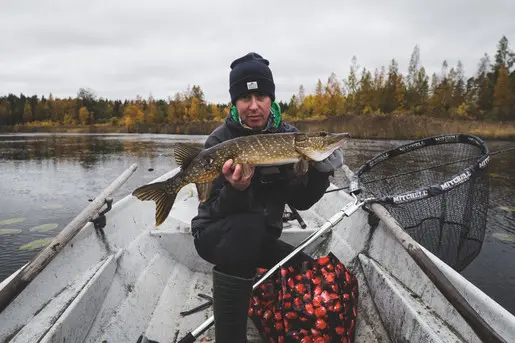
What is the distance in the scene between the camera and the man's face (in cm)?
243

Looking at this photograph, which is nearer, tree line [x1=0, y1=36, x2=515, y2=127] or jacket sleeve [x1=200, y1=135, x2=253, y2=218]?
jacket sleeve [x1=200, y1=135, x2=253, y2=218]

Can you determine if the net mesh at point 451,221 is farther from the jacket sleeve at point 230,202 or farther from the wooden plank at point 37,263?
the wooden plank at point 37,263

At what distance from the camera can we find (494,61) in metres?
67.2

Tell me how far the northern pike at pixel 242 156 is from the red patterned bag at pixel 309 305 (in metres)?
0.76

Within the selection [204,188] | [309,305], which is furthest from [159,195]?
[309,305]

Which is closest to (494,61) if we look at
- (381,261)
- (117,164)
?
(117,164)

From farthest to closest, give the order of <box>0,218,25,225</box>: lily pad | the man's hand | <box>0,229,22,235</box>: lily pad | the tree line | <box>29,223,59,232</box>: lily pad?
the tree line → <box>0,218,25,225</box>: lily pad → <box>29,223,59,232</box>: lily pad → <box>0,229,22,235</box>: lily pad → the man's hand

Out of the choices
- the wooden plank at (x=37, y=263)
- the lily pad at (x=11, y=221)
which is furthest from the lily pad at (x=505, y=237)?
the lily pad at (x=11, y=221)

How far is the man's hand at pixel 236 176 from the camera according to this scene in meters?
2.01

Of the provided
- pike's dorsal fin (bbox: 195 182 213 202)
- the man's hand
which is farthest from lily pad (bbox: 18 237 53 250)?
the man's hand

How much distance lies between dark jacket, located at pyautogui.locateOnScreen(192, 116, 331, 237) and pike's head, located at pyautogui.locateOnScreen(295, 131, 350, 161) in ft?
0.55

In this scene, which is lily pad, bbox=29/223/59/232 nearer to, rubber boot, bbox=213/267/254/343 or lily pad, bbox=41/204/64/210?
lily pad, bbox=41/204/64/210

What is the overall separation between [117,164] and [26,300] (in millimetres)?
16959

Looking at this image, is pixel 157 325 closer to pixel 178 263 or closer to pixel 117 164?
pixel 178 263
